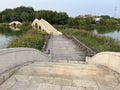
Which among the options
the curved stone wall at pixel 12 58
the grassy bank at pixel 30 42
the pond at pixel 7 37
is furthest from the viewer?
the pond at pixel 7 37

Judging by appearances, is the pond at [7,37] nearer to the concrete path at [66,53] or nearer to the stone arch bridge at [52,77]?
the concrete path at [66,53]

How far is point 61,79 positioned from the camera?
14.1ft

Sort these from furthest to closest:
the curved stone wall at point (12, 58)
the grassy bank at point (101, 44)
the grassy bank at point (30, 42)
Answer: the grassy bank at point (30, 42) → the grassy bank at point (101, 44) → the curved stone wall at point (12, 58)

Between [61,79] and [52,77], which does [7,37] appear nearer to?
[52,77]

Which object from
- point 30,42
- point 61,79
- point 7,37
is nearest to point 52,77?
point 61,79

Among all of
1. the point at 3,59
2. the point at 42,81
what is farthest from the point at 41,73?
the point at 3,59

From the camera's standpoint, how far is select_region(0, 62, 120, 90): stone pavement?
3867 millimetres

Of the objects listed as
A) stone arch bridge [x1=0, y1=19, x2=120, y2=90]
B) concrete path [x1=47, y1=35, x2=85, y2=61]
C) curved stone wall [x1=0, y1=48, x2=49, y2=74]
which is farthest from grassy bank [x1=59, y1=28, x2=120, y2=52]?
stone arch bridge [x1=0, y1=19, x2=120, y2=90]

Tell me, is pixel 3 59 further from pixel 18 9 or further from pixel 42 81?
pixel 18 9

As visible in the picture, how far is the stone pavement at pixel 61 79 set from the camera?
152 inches

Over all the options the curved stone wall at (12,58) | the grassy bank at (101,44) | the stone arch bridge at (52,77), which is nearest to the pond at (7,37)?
the grassy bank at (101,44)

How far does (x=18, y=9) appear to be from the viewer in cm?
9525

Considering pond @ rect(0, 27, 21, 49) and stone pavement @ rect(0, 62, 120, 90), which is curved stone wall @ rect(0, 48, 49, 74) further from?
pond @ rect(0, 27, 21, 49)

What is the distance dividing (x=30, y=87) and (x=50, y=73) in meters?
1.03
